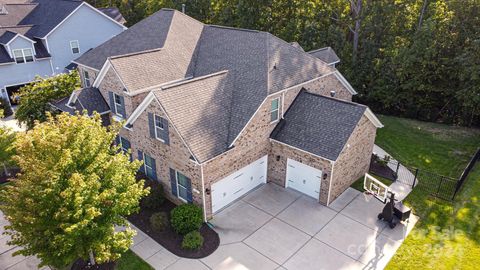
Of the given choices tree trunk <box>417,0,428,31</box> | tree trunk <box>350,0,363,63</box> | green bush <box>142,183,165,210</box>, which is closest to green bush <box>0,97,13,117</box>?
green bush <box>142,183,165,210</box>

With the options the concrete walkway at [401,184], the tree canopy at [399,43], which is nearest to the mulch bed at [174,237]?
the concrete walkway at [401,184]

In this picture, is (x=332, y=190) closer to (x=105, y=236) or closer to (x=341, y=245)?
(x=341, y=245)

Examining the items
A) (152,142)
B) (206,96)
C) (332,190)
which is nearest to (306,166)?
(332,190)

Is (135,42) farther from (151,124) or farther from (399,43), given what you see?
(399,43)

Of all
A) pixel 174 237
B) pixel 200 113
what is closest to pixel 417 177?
pixel 200 113

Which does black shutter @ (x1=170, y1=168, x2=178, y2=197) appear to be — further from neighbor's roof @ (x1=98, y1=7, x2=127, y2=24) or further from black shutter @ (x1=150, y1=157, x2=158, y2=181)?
neighbor's roof @ (x1=98, y1=7, x2=127, y2=24)

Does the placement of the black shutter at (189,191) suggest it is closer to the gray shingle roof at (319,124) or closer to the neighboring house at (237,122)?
the neighboring house at (237,122)

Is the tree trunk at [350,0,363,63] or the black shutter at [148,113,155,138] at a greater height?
the tree trunk at [350,0,363,63]
